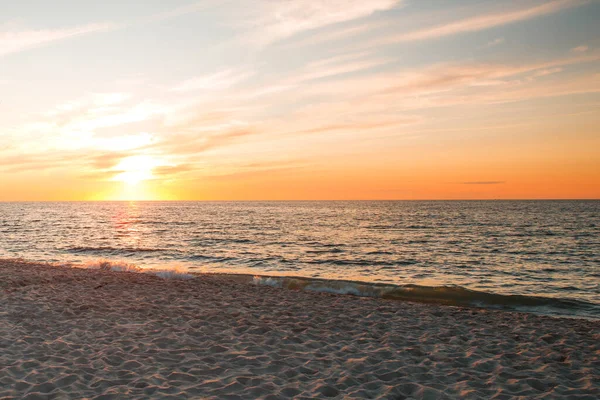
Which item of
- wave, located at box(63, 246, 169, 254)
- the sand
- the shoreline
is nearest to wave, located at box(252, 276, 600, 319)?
the shoreline

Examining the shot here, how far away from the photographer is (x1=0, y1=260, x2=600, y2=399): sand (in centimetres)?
697

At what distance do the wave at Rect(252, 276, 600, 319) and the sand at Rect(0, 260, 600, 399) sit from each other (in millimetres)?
2397

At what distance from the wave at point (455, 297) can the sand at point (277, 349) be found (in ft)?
7.86

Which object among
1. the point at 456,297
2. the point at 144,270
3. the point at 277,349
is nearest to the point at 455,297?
the point at 456,297

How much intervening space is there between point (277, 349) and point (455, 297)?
10.2 meters

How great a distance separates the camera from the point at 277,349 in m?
9.01

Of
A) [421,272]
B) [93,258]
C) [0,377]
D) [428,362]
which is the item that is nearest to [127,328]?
[0,377]

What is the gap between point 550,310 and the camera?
14.9 metres

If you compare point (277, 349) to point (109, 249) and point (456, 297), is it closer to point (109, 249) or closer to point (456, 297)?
point (456, 297)

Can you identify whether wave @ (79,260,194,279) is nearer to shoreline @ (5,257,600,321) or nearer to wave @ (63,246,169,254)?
shoreline @ (5,257,600,321)

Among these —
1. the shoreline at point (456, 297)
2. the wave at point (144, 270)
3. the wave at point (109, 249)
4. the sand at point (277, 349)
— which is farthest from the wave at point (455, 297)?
the wave at point (109, 249)

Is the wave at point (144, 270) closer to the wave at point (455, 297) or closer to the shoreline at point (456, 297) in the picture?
the shoreline at point (456, 297)

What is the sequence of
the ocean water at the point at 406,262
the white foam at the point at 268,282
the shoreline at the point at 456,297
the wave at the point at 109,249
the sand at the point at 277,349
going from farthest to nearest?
the wave at the point at 109,249 < the white foam at the point at 268,282 < the ocean water at the point at 406,262 < the shoreline at the point at 456,297 < the sand at the point at 277,349

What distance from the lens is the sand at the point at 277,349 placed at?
6969 mm
